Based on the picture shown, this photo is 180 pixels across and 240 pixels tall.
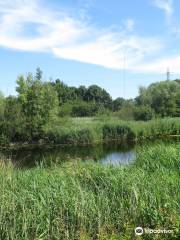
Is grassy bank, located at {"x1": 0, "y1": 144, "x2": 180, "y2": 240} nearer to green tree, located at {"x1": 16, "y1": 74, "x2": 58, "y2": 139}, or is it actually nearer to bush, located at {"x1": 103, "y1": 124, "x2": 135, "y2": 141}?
green tree, located at {"x1": 16, "y1": 74, "x2": 58, "y2": 139}

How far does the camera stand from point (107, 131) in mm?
32875

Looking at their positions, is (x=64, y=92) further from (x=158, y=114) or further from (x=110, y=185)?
(x=110, y=185)

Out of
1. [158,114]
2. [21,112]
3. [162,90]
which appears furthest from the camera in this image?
[162,90]

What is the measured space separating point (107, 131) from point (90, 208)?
2673cm

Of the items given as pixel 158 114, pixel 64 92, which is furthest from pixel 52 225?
pixel 64 92

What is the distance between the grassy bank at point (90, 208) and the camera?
18.9 feet

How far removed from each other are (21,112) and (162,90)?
20.2m

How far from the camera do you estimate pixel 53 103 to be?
3164 cm

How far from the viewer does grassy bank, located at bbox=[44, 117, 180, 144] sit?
30.8 m

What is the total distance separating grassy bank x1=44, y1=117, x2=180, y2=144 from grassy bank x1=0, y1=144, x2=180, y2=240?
23.2 m

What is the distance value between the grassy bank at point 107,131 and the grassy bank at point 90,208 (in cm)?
2320
